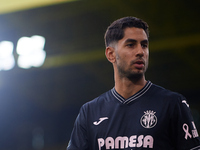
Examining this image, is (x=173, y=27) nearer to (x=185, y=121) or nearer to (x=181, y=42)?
(x=181, y=42)

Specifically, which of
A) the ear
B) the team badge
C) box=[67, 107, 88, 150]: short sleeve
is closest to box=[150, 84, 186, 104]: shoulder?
the team badge

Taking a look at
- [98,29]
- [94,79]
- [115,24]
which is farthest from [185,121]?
[94,79]

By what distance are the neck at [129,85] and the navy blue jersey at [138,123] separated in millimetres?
31

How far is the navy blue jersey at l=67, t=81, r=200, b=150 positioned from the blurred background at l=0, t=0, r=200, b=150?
20.0ft

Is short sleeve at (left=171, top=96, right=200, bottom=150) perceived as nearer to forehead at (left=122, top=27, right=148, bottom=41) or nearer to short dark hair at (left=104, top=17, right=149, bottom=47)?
forehead at (left=122, top=27, right=148, bottom=41)

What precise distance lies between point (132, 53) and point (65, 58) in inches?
332

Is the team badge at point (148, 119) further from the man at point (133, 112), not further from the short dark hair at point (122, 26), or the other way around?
the short dark hair at point (122, 26)

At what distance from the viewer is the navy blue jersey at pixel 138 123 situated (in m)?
2.53

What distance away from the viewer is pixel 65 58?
11.1 m

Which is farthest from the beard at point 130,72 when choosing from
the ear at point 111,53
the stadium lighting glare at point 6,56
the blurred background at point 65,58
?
the stadium lighting glare at point 6,56

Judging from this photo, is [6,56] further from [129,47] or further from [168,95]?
[168,95]

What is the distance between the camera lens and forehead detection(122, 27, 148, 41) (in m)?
2.76

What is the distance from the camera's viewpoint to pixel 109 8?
29.5 feet

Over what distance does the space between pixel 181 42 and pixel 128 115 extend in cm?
756
